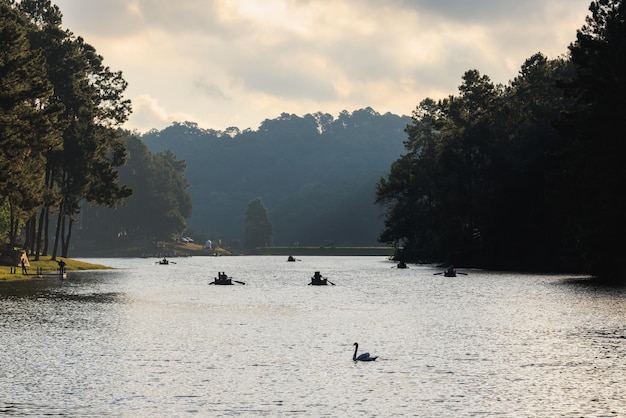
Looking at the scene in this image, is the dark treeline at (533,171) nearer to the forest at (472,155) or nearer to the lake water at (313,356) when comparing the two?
the forest at (472,155)

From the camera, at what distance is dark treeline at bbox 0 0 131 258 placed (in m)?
109

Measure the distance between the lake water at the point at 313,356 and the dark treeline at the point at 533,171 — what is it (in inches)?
729

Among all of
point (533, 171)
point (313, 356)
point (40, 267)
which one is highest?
point (533, 171)

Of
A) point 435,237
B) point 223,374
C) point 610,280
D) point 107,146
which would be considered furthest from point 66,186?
point 223,374

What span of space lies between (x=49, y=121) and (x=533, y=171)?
230 feet

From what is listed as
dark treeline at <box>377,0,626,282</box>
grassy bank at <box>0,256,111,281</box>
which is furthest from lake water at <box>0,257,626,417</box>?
grassy bank at <box>0,256,111,281</box>

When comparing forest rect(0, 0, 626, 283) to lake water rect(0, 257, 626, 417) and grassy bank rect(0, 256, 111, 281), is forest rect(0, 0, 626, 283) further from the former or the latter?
lake water rect(0, 257, 626, 417)

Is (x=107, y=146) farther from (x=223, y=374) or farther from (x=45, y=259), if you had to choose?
(x=223, y=374)

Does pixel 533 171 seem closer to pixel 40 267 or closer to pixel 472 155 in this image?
pixel 472 155

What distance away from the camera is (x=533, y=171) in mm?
141125

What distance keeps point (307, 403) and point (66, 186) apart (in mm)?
120281

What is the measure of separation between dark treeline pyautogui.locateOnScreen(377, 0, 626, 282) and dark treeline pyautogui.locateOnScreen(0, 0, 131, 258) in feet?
194

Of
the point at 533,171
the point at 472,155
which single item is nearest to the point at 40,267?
the point at 533,171

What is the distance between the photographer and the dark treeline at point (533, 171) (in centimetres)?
9744
